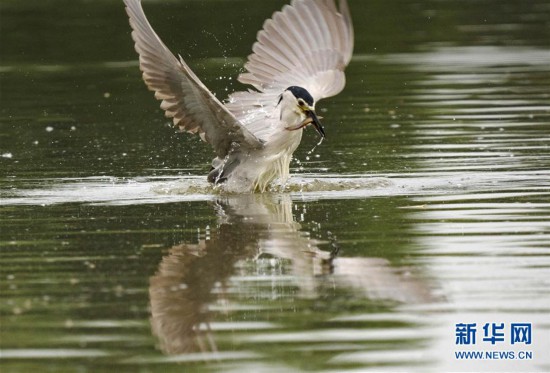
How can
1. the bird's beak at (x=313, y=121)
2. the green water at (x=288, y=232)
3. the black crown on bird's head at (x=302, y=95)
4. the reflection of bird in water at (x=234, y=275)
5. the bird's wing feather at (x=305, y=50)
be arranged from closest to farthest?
the green water at (x=288, y=232)
the reflection of bird in water at (x=234, y=275)
the bird's beak at (x=313, y=121)
the black crown on bird's head at (x=302, y=95)
the bird's wing feather at (x=305, y=50)

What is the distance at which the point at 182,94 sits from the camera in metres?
12.3

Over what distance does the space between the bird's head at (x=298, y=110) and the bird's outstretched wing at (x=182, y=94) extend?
14.0 inches

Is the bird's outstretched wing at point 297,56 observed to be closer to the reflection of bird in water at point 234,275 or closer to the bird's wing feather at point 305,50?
the bird's wing feather at point 305,50

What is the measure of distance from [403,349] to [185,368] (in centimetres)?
109

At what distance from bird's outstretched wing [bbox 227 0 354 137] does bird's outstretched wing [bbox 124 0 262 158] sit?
65 cm

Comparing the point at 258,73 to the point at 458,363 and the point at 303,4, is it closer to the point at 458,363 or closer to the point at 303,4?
the point at 303,4

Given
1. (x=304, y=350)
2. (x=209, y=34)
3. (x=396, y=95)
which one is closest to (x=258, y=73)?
(x=396, y=95)

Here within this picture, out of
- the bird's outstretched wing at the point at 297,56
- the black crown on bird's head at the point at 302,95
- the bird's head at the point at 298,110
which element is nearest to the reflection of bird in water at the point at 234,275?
the bird's head at the point at 298,110

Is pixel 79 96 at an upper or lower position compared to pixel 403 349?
upper

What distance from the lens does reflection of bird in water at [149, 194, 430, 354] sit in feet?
26.6

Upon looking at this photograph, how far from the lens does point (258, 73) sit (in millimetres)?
14031

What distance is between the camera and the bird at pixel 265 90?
40.0 feet

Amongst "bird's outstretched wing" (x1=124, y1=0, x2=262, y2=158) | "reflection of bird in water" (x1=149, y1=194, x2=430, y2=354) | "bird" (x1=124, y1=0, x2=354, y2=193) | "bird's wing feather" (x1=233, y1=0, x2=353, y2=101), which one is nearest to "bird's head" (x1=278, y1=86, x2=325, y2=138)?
"bird" (x1=124, y1=0, x2=354, y2=193)

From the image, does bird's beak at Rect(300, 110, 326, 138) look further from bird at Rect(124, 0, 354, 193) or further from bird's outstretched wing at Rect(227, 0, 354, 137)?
bird's outstretched wing at Rect(227, 0, 354, 137)
